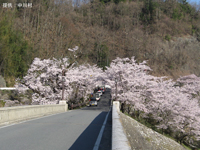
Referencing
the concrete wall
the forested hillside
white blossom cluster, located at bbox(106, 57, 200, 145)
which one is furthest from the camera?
the forested hillside

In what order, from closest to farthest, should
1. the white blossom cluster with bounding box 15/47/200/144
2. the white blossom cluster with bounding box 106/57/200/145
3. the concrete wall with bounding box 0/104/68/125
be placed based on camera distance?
the concrete wall with bounding box 0/104/68/125
the white blossom cluster with bounding box 106/57/200/145
the white blossom cluster with bounding box 15/47/200/144

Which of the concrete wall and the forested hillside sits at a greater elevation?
the forested hillside

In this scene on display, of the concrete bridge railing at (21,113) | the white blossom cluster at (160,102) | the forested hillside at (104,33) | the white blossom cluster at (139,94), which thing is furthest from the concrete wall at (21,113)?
the forested hillside at (104,33)

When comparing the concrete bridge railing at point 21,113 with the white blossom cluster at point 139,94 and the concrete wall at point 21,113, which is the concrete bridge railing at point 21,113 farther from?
the white blossom cluster at point 139,94

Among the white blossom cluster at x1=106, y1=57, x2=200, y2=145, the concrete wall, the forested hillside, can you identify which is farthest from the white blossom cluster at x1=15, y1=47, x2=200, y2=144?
the concrete wall

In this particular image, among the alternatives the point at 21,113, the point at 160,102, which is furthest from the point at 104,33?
the point at 21,113

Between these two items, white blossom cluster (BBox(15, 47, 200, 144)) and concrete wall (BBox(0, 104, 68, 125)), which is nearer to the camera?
concrete wall (BBox(0, 104, 68, 125))

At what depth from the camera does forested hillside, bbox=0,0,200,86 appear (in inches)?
1647

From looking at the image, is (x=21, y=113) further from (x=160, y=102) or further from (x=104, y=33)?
(x=104, y=33)

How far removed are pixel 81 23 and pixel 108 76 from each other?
239 ft

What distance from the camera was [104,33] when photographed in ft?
318

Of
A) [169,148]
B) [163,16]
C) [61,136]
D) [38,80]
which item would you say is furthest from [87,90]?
[163,16]

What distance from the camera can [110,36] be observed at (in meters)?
100

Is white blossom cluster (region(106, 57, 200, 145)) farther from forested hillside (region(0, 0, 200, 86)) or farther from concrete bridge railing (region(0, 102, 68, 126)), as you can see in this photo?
forested hillside (region(0, 0, 200, 86))
